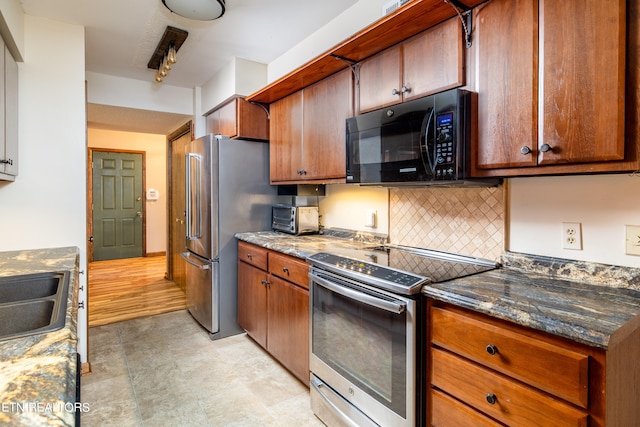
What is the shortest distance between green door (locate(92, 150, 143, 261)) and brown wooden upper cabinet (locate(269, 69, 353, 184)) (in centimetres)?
474

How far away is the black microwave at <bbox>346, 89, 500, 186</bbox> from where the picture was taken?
1.47 m

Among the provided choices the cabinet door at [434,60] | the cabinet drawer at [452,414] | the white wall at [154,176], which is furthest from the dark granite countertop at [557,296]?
the white wall at [154,176]

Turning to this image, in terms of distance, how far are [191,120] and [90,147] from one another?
338 cm

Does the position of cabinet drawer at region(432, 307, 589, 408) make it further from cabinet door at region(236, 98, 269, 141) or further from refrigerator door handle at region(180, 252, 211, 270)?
cabinet door at region(236, 98, 269, 141)

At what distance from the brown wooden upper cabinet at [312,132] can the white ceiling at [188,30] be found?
487mm

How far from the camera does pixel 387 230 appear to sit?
2334 millimetres

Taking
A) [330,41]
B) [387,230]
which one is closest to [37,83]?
[330,41]

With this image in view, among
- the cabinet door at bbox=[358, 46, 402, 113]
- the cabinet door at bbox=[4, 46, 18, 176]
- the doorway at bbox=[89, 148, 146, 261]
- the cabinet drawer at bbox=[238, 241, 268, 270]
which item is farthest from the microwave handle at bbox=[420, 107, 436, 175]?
the doorway at bbox=[89, 148, 146, 261]

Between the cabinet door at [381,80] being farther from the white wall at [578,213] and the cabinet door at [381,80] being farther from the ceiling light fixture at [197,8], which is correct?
the ceiling light fixture at [197,8]

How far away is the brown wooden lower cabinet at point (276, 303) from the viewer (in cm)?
215

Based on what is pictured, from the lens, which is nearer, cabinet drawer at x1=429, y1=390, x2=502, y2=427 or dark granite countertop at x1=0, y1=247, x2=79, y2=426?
dark granite countertop at x1=0, y1=247, x2=79, y2=426

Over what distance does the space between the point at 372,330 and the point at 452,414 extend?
44cm

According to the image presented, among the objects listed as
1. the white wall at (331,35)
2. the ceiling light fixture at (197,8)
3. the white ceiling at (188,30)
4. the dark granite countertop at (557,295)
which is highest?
the white ceiling at (188,30)

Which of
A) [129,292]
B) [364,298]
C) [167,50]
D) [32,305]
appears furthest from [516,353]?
[129,292]
